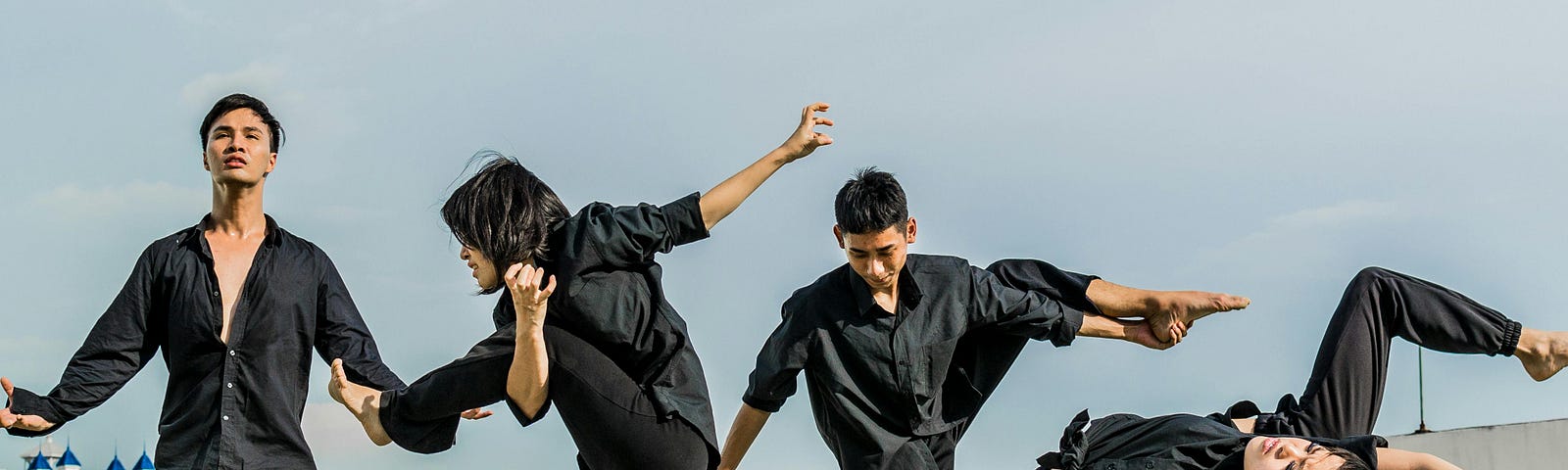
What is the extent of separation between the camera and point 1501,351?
5.72 meters

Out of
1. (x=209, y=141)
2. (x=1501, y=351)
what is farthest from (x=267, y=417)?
(x=1501, y=351)

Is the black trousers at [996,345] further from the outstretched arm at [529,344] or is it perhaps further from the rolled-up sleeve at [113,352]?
the rolled-up sleeve at [113,352]

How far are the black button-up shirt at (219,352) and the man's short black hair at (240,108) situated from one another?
1.05ft

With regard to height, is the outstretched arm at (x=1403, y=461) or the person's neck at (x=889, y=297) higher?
the person's neck at (x=889, y=297)

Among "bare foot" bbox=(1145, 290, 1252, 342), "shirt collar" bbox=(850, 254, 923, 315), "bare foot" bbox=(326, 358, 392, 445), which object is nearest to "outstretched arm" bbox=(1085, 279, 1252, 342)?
"bare foot" bbox=(1145, 290, 1252, 342)

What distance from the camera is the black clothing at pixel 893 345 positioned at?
5.37 meters

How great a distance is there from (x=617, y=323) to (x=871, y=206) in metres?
Answer: 0.98

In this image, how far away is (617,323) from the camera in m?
4.77

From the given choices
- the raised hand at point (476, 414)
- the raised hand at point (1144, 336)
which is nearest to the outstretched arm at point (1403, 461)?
the raised hand at point (1144, 336)

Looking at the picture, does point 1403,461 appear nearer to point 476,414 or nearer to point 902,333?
point 902,333

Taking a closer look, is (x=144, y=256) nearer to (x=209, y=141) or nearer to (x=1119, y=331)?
(x=209, y=141)

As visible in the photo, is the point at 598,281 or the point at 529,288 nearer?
the point at 529,288

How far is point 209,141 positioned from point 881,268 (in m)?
2.53

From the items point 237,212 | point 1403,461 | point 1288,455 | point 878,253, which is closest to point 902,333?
point 878,253
